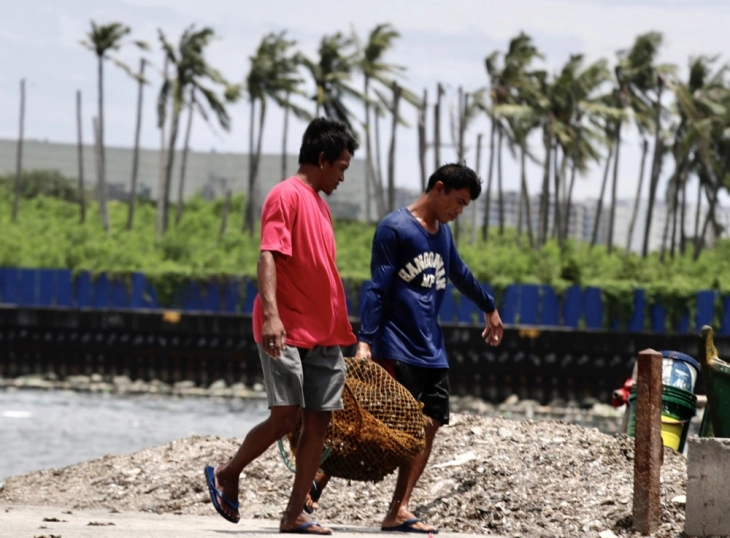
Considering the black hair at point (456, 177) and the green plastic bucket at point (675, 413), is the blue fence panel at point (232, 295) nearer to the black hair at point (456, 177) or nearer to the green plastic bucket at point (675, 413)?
the green plastic bucket at point (675, 413)

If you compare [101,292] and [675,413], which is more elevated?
[675,413]

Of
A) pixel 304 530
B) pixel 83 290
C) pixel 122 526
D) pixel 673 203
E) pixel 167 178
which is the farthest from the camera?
pixel 673 203

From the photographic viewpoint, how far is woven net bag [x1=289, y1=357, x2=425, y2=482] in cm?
676

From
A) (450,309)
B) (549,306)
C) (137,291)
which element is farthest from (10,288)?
(549,306)

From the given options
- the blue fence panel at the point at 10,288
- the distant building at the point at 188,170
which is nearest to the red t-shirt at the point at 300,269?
the blue fence panel at the point at 10,288

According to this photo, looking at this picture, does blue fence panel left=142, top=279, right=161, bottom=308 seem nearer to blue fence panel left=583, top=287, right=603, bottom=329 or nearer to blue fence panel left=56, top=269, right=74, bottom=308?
blue fence panel left=56, top=269, right=74, bottom=308

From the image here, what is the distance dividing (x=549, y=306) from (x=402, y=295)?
35.2 m

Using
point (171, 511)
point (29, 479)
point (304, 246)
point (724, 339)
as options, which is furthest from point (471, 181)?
point (724, 339)

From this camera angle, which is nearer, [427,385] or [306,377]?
[306,377]

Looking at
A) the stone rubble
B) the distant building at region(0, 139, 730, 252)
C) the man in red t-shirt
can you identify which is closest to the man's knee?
the man in red t-shirt

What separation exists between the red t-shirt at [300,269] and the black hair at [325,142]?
0.67 feet

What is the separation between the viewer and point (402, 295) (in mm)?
6961

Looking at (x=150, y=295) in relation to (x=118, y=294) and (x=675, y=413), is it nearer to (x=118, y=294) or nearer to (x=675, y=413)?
(x=118, y=294)

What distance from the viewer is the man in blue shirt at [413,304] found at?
694 cm
